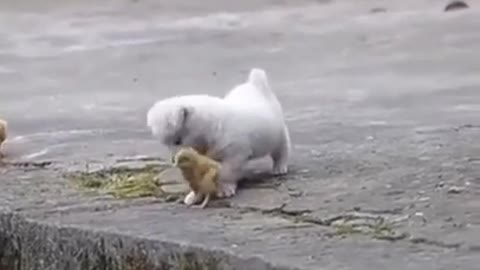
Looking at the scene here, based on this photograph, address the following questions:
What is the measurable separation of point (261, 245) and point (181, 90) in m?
3.83

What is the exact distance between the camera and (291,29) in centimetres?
1018

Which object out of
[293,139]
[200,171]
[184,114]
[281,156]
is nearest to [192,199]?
[200,171]

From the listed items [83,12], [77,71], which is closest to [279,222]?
[77,71]

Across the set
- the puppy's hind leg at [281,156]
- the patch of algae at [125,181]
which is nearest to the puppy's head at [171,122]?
the patch of algae at [125,181]

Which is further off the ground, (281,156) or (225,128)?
(225,128)

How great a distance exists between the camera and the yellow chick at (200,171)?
2.98 meters

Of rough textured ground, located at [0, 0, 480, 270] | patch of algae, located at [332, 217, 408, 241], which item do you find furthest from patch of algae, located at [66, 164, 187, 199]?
patch of algae, located at [332, 217, 408, 241]

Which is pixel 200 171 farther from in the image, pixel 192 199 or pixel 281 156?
pixel 281 156

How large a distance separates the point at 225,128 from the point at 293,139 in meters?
1.20

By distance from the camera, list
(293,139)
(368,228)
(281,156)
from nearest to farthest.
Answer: (368,228) → (281,156) → (293,139)

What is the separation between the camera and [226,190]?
10.3ft

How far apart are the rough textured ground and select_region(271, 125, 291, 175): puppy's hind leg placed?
33mm

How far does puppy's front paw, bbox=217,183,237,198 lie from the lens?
122 inches

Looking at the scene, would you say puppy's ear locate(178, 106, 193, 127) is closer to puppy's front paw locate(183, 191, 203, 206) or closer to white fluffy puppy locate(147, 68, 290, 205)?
white fluffy puppy locate(147, 68, 290, 205)
